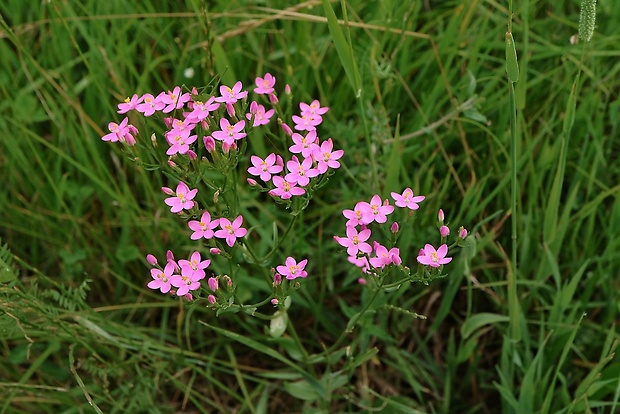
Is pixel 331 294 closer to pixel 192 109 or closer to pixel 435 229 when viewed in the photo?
pixel 435 229

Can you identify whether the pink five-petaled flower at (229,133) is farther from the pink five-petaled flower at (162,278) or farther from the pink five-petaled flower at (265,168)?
the pink five-petaled flower at (162,278)

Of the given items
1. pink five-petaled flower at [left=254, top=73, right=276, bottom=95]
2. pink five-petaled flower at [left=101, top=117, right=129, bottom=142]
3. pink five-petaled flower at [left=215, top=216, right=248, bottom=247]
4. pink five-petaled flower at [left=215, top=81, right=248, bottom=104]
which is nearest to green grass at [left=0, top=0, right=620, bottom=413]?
pink five-petaled flower at [left=254, top=73, right=276, bottom=95]

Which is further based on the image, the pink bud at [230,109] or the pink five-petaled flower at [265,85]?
the pink five-petaled flower at [265,85]

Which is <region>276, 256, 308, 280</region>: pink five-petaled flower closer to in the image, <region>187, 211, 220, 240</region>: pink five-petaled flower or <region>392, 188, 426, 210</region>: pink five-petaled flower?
<region>187, 211, 220, 240</region>: pink five-petaled flower

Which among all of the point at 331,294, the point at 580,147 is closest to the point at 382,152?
the point at 331,294

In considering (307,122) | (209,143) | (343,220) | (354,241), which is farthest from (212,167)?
(343,220)

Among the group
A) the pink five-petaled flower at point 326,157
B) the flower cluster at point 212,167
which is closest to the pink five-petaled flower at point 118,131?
the flower cluster at point 212,167
